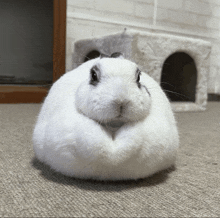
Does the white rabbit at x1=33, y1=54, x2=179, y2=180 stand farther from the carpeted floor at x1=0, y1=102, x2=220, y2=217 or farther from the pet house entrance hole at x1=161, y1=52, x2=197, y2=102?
the pet house entrance hole at x1=161, y1=52, x2=197, y2=102

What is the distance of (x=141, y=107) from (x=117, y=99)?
0.07m

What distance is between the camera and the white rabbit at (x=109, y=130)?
0.65 meters

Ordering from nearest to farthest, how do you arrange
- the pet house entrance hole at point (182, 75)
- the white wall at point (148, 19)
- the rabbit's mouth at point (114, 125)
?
the rabbit's mouth at point (114, 125) < the pet house entrance hole at point (182, 75) < the white wall at point (148, 19)

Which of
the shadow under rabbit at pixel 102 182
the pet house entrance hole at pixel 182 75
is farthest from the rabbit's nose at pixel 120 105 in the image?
the pet house entrance hole at pixel 182 75

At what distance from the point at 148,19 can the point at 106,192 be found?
2883 mm

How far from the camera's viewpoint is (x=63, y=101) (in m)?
0.76

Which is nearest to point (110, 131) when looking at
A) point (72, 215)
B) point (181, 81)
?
point (72, 215)

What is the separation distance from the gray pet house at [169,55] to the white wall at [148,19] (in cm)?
43

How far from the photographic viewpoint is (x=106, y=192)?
69 centimetres

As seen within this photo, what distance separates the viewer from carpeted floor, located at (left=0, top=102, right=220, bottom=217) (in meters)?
0.59

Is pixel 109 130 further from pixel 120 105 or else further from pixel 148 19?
pixel 148 19

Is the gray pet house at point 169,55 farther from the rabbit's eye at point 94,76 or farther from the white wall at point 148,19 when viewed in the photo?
the rabbit's eye at point 94,76

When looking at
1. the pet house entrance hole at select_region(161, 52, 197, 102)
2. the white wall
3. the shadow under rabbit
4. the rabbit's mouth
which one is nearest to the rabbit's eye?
the rabbit's mouth

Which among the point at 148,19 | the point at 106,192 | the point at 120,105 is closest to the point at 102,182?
the point at 106,192
